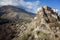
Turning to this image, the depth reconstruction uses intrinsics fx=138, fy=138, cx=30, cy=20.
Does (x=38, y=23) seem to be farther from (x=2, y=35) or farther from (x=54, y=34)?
(x=2, y=35)

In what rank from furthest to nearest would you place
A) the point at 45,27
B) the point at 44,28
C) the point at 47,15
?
the point at 47,15 < the point at 44,28 < the point at 45,27

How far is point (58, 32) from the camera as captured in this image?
4034cm

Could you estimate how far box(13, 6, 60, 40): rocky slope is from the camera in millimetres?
40750

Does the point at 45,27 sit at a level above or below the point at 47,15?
below

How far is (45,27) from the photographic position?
140 ft

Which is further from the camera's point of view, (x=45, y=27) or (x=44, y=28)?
(x=44, y=28)

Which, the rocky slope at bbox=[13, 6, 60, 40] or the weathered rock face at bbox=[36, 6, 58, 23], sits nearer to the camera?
the rocky slope at bbox=[13, 6, 60, 40]

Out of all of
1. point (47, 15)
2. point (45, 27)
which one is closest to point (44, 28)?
point (45, 27)

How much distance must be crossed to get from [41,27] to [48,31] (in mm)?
2926

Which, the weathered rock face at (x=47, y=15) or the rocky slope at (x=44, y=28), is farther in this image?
the weathered rock face at (x=47, y=15)

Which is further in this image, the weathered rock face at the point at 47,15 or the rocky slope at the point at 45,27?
the weathered rock face at the point at 47,15

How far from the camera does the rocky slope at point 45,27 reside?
134 feet

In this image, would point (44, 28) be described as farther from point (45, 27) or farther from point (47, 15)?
point (47, 15)

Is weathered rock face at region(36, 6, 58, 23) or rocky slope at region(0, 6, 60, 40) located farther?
weathered rock face at region(36, 6, 58, 23)
